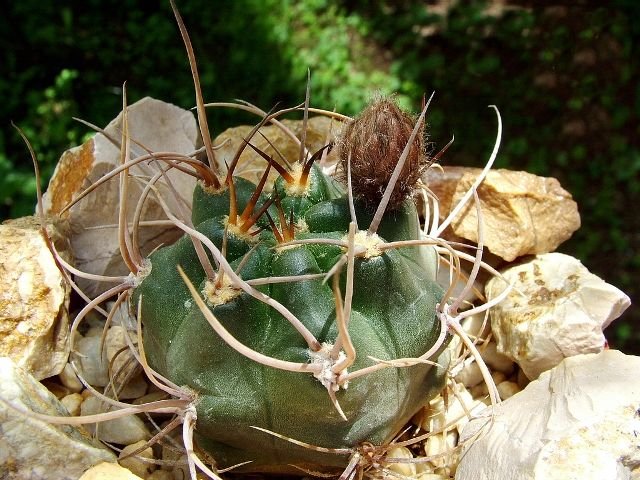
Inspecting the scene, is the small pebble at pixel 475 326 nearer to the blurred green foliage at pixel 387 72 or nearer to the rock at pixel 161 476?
the rock at pixel 161 476

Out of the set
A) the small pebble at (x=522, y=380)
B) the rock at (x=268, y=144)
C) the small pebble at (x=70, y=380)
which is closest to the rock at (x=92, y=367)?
the small pebble at (x=70, y=380)

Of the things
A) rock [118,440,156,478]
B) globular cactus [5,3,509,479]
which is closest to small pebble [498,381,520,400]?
globular cactus [5,3,509,479]

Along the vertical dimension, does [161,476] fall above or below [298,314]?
below

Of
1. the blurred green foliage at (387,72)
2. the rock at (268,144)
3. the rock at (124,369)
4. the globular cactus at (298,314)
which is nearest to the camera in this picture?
the globular cactus at (298,314)

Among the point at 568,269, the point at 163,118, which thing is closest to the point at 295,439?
the point at 568,269

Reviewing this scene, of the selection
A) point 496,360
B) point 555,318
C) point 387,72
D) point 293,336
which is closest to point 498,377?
point 496,360

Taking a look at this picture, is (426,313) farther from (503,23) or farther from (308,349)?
(503,23)

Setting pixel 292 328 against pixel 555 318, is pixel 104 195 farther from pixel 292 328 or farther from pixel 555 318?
pixel 555 318
